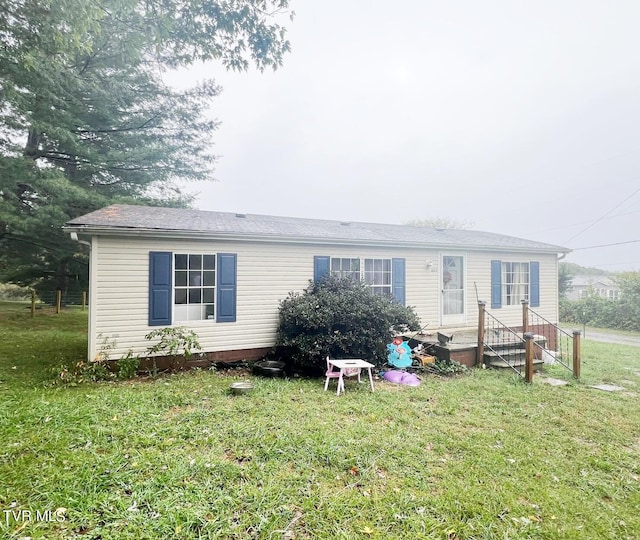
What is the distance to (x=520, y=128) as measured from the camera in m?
42.3

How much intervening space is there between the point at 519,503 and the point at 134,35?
25.9ft

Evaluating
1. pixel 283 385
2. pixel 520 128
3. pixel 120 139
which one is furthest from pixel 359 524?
pixel 520 128

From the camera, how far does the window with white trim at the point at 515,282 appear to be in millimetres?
9930

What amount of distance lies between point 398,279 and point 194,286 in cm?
498

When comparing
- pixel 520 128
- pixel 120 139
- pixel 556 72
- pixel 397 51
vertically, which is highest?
pixel 520 128

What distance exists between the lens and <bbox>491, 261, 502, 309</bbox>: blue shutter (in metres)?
9.66

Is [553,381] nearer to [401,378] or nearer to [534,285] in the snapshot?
[401,378]

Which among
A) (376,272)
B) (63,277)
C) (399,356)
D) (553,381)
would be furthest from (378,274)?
(63,277)

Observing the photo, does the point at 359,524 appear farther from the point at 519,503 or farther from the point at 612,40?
the point at 612,40

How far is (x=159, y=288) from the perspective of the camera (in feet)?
21.1

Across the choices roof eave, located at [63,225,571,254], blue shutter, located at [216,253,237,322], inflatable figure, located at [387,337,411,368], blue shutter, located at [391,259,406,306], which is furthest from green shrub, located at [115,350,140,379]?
blue shutter, located at [391,259,406,306]

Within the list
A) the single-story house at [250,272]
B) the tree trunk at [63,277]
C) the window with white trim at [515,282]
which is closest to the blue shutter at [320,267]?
the single-story house at [250,272]

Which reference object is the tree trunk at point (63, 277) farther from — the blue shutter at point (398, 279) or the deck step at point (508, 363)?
the deck step at point (508, 363)

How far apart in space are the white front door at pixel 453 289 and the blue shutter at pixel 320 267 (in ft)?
11.8
